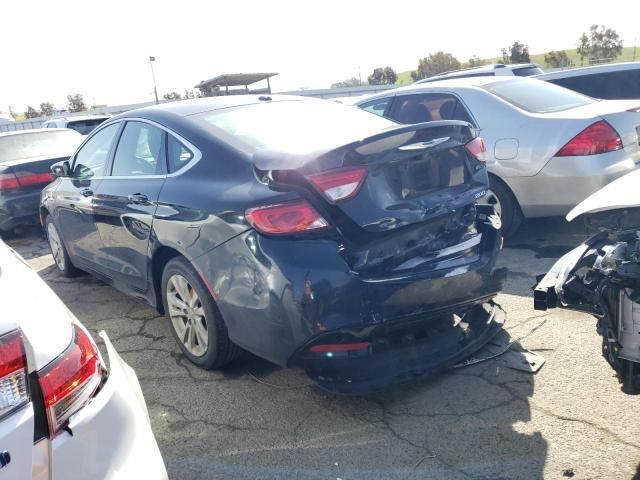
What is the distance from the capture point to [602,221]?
2.46 metres

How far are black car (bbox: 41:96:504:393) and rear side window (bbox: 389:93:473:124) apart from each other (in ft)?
7.16

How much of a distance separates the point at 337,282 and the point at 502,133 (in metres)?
3.27

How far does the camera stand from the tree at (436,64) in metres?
47.6

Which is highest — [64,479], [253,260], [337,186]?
[337,186]

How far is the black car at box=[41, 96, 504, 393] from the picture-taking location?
2.82m

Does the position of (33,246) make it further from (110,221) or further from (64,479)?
(64,479)

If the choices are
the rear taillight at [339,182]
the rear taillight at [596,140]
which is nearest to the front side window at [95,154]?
the rear taillight at [339,182]

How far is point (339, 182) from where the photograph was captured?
286 cm

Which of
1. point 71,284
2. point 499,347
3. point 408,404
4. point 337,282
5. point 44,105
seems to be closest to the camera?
point 337,282

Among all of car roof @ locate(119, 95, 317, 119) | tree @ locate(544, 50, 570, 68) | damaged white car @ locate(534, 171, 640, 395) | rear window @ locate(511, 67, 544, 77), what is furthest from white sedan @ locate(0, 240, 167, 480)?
tree @ locate(544, 50, 570, 68)

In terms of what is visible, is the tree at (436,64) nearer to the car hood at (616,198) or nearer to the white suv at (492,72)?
the white suv at (492,72)

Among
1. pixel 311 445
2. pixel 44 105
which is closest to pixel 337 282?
pixel 311 445

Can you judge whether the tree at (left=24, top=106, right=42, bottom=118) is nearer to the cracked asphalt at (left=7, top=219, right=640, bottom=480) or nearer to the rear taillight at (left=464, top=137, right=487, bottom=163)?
the cracked asphalt at (left=7, top=219, right=640, bottom=480)

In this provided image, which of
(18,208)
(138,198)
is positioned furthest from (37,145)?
(138,198)
